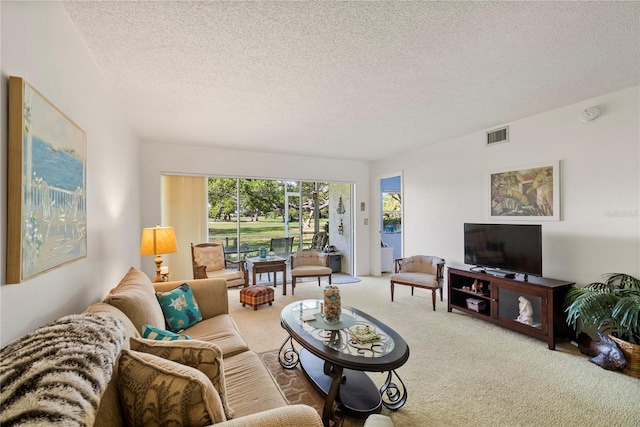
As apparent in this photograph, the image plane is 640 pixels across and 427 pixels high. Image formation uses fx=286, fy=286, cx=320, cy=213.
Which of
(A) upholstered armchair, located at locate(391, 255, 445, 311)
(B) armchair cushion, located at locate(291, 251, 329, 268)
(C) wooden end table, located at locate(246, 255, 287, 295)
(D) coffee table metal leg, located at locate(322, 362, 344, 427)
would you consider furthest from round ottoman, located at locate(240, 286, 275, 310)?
(D) coffee table metal leg, located at locate(322, 362, 344, 427)

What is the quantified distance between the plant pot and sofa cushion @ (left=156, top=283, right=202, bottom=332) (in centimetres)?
352

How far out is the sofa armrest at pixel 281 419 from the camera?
3.07 ft

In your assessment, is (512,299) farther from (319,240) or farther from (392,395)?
(319,240)

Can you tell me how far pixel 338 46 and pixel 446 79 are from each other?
3.55ft

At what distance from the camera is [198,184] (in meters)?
4.96

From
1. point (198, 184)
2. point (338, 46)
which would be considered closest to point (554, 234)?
point (338, 46)

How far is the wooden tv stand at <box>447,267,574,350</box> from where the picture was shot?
111 inches

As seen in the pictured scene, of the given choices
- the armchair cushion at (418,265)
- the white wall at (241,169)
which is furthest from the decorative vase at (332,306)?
the white wall at (241,169)

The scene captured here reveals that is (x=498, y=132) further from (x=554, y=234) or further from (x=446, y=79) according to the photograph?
(x=446, y=79)

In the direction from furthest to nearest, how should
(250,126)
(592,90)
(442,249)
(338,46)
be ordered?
(442,249), (250,126), (592,90), (338,46)

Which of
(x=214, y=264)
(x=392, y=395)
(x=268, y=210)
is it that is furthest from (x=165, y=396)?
(x=268, y=210)

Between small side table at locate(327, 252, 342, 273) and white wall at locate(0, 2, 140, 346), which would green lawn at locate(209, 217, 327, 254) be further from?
white wall at locate(0, 2, 140, 346)

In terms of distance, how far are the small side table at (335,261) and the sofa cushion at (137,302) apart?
468 cm

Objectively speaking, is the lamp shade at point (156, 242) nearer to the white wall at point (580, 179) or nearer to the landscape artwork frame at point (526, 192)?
the white wall at point (580, 179)
